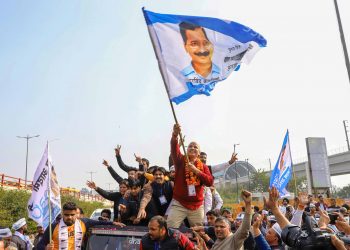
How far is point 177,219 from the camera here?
573cm

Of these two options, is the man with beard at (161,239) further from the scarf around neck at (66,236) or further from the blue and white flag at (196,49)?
the blue and white flag at (196,49)

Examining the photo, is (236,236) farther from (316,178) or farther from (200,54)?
(316,178)

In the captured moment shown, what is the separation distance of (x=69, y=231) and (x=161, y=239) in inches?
61.9

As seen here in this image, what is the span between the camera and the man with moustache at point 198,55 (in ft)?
21.2

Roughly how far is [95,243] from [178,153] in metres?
1.76

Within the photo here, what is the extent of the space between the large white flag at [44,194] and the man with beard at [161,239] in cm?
239

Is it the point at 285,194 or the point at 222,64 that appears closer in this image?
the point at 222,64

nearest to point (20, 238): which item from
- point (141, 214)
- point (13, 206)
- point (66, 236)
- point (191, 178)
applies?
point (66, 236)

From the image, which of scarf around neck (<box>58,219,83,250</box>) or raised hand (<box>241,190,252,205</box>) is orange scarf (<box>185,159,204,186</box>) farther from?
raised hand (<box>241,190,252,205</box>)

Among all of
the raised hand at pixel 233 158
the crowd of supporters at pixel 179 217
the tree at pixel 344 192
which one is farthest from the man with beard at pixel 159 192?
the tree at pixel 344 192

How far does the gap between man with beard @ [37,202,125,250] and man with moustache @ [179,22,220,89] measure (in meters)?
2.66

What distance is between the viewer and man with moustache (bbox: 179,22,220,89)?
254 inches

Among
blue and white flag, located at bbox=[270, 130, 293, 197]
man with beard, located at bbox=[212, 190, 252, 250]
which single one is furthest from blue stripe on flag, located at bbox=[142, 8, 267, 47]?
man with beard, located at bbox=[212, 190, 252, 250]

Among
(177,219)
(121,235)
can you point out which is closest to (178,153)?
(177,219)
